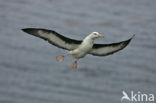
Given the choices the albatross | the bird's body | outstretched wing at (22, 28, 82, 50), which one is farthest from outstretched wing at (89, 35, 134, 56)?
the bird's body

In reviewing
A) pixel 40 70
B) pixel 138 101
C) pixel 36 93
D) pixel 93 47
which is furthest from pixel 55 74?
pixel 93 47

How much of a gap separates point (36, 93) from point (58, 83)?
5955mm

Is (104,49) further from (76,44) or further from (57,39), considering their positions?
(57,39)

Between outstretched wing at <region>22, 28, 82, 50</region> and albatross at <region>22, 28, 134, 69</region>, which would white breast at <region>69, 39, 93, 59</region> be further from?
outstretched wing at <region>22, 28, 82, 50</region>

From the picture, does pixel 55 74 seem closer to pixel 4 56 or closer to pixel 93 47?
pixel 4 56

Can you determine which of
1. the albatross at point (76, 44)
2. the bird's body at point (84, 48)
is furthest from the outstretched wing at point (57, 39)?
the bird's body at point (84, 48)

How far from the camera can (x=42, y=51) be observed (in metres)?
68.4

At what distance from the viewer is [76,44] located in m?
14.8

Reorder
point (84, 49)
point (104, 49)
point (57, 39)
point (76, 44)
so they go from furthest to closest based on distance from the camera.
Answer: point (104, 49)
point (57, 39)
point (76, 44)
point (84, 49)

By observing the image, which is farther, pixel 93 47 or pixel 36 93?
pixel 36 93

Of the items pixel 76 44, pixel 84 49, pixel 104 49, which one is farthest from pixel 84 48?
pixel 104 49

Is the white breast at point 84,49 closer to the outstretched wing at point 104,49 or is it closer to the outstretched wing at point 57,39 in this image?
the outstretched wing at point 57,39

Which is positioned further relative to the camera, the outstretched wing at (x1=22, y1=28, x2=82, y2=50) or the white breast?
the outstretched wing at (x1=22, y1=28, x2=82, y2=50)

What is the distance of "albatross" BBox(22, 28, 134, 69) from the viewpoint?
45.6 feet
